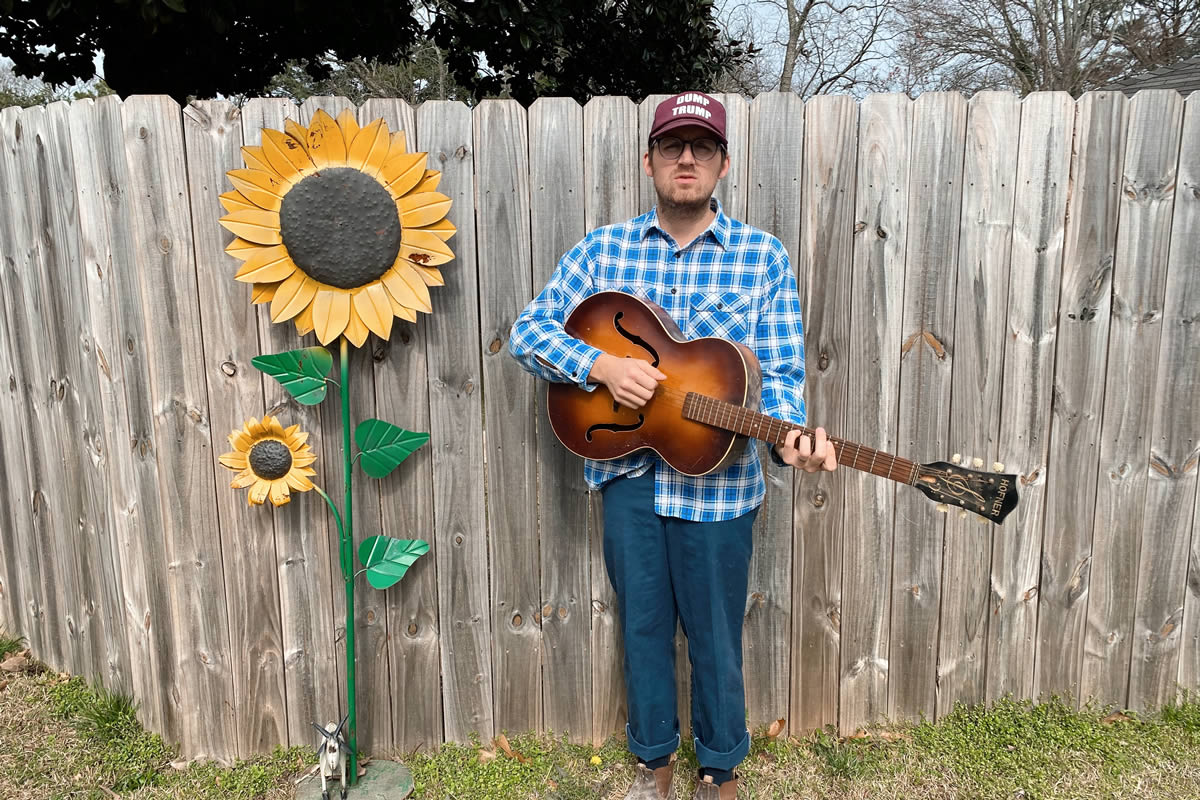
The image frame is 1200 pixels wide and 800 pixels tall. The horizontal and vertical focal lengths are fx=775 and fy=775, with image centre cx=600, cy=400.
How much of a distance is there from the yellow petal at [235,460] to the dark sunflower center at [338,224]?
601 millimetres

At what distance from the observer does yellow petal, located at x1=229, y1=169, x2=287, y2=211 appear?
7.23 feet

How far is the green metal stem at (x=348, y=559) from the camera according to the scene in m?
2.39

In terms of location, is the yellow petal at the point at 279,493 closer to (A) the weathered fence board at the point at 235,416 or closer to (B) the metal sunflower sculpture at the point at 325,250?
(B) the metal sunflower sculpture at the point at 325,250

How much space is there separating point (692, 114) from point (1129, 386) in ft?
6.03

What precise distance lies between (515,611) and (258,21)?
6.07m

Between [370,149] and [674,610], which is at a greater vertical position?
[370,149]

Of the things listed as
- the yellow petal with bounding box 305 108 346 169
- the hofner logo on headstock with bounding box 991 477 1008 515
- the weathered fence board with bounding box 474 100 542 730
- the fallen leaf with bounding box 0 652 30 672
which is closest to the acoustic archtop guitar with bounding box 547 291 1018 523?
the hofner logo on headstock with bounding box 991 477 1008 515

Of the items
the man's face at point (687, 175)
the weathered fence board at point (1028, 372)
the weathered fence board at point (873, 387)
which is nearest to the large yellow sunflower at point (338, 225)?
the man's face at point (687, 175)

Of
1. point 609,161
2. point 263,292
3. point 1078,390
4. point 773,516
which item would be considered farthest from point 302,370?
point 1078,390

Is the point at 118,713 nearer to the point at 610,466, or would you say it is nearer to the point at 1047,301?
the point at 610,466

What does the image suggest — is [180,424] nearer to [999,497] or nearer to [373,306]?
[373,306]

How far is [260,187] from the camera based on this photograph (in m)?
2.23

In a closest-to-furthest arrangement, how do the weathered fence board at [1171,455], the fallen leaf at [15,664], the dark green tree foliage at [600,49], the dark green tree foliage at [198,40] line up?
→ the weathered fence board at [1171,455] → the fallen leaf at [15,664] → the dark green tree foliage at [198,40] → the dark green tree foliage at [600,49]

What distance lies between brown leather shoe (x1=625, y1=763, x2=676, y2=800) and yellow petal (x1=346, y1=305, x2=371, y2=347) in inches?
64.0
